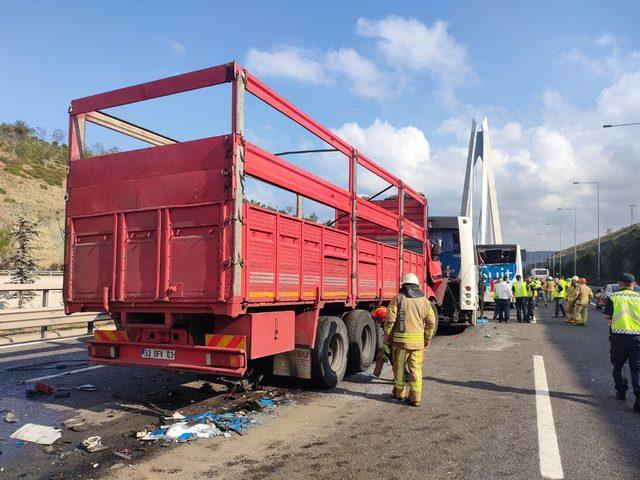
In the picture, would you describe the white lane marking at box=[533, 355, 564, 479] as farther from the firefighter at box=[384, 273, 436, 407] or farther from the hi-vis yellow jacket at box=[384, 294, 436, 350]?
the hi-vis yellow jacket at box=[384, 294, 436, 350]

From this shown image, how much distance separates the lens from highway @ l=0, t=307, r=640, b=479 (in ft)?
13.5

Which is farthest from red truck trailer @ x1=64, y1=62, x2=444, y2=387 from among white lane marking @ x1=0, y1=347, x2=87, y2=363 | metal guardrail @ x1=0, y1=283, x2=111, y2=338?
metal guardrail @ x1=0, y1=283, x2=111, y2=338

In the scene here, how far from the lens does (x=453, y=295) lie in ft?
47.6

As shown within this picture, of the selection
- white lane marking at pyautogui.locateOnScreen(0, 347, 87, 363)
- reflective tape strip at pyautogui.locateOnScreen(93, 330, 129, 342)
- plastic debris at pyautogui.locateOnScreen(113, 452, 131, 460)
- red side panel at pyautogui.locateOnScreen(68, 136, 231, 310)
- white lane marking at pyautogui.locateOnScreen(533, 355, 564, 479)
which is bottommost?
white lane marking at pyautogui.locateOnScreen(533, 355, 564, 479)

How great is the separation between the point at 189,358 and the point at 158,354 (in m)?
0.41

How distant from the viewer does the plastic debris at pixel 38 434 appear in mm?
4707

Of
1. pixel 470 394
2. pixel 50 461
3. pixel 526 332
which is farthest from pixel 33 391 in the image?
pixel 526 332

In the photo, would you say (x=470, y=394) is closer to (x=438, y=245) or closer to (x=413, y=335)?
(x=413, y=335)

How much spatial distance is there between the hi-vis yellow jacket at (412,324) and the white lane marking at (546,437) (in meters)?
1.50

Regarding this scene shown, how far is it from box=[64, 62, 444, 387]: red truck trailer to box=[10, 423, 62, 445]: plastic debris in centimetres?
99

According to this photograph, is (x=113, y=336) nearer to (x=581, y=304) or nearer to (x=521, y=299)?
(x=521, y=299)

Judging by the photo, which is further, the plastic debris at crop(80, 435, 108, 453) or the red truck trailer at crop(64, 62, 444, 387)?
the red truck trailer at crop(64, 62, 444, 387)

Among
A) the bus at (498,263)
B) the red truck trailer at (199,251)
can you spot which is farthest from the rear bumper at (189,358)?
the bus at (498,263)

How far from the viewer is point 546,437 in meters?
4.96
